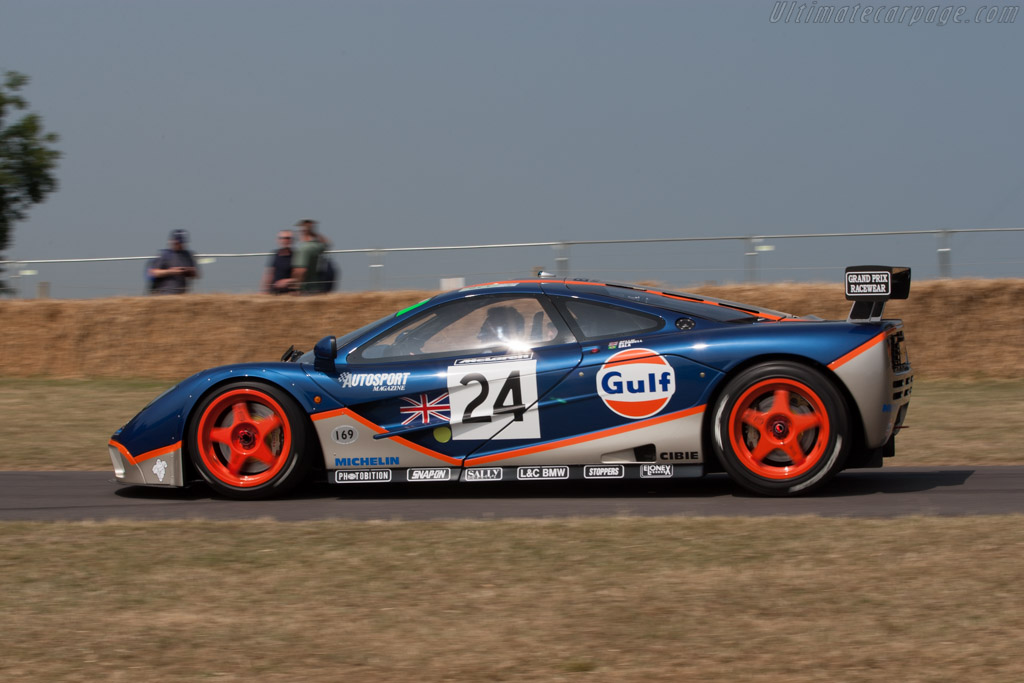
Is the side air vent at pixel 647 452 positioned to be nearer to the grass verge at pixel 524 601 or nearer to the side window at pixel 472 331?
the side window at pixel 472 331

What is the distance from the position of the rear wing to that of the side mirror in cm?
298

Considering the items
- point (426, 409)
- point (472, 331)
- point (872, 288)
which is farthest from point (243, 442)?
point (872, 288)

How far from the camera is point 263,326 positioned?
1434cm

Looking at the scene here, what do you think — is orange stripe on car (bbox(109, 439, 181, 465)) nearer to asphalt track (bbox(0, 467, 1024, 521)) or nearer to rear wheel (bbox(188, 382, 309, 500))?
rear wheel (bbox(188, 382, 309, 500))

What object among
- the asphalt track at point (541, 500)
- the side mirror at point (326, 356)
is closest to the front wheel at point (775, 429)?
the asphalt track at point (541, 500)

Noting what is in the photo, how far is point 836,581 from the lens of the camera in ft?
13.7

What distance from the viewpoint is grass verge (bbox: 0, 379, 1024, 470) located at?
806 centimetres

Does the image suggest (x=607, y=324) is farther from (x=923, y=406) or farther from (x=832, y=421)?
(x=923, y=406)

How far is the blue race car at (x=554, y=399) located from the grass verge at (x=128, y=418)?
71.6 inches

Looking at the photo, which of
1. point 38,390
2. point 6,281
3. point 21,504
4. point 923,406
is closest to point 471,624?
point 21,504

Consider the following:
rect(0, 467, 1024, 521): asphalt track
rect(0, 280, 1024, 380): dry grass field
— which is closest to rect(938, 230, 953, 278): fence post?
rect(0, 280, 1024, 380): dry grass field

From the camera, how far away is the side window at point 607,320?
21.0 feet

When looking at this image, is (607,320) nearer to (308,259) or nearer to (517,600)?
(517,600)

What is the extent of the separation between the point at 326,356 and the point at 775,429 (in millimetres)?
2591
